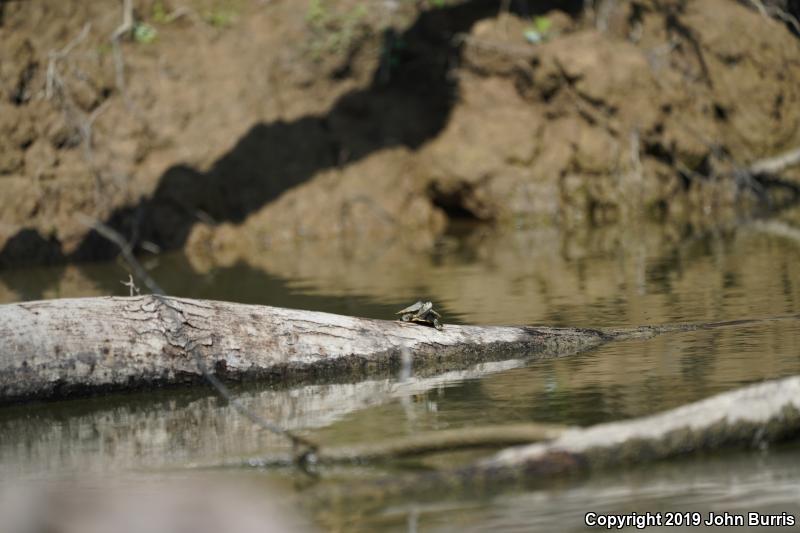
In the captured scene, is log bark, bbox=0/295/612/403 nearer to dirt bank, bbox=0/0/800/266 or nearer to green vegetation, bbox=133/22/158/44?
dirt bank, bbox=0/0/800/266

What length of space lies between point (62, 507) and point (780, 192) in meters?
14.4

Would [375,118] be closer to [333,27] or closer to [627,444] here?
[333,27]

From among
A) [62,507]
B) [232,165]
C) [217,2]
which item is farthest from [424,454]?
[217,2]

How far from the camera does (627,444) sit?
4.46 metres

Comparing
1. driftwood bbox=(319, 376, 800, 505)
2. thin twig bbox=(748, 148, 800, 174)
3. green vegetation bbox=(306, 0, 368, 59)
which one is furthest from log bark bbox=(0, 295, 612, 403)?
green vegetation bbox=(306, 0, 368, 59)

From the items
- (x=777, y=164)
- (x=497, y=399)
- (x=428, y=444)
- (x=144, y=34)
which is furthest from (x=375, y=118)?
(x=428, y=444)

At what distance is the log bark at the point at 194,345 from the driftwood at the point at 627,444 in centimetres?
209

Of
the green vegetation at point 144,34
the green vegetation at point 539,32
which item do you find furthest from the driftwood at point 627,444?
the green vegetation at point 144,34

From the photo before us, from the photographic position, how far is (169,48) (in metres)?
17.0

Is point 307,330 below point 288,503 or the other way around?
the other way around

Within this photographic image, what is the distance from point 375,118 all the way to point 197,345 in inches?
423

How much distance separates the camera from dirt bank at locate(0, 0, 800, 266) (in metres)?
15.7

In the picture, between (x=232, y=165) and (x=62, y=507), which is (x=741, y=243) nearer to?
(x=232, y=165)

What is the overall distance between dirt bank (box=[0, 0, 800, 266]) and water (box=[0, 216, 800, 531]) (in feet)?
13.2
